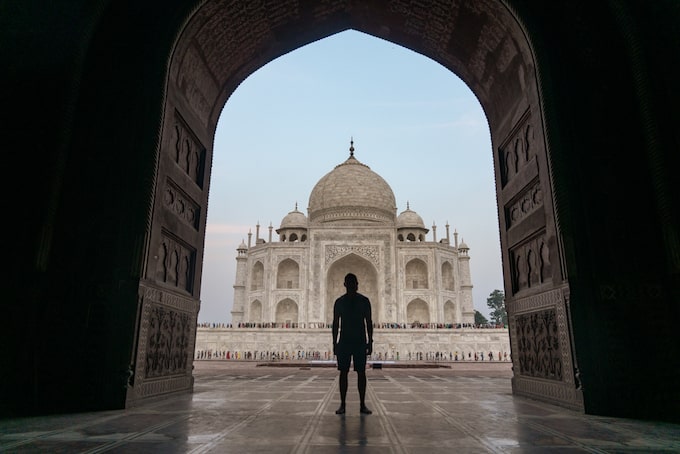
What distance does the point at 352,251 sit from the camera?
27.1 m

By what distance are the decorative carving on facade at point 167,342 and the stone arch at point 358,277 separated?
21783 millimetres

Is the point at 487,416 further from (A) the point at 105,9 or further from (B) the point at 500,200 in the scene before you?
(A) the point at 105,9

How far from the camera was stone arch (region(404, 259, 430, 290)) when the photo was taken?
28.8 meters

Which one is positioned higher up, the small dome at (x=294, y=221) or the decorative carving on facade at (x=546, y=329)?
the small dome at (x=294, y=221)

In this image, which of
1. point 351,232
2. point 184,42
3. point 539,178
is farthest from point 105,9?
point 351,232

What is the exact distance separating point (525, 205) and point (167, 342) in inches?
173

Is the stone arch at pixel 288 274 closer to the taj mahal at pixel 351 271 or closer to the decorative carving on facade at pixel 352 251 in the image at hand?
the taj mahal at pixel 351 271

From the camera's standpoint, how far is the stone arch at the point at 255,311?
2906 cm

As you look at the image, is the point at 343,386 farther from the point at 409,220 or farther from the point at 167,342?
the point at 409,220

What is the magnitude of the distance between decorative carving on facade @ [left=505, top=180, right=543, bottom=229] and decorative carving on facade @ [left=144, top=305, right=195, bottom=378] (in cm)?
421

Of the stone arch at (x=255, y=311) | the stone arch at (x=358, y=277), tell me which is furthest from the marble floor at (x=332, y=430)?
the stone arch at (x=255, y=311)

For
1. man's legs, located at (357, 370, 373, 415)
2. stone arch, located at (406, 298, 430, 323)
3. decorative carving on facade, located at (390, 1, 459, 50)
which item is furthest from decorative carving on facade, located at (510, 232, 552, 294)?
stone arch, located at (406, 298, 430, 323)

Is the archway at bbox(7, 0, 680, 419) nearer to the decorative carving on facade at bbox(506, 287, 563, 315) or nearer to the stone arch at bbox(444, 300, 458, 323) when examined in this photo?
the decorative carving on facade at bbox(506, 287, 563, 315)

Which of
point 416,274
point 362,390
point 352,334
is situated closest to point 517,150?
point 352,334
